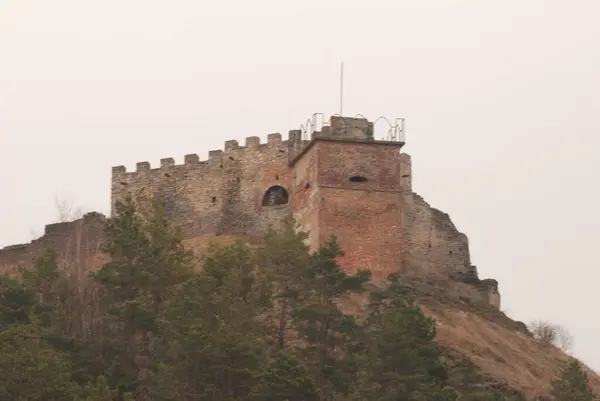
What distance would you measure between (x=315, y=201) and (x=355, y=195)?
132 centimetres

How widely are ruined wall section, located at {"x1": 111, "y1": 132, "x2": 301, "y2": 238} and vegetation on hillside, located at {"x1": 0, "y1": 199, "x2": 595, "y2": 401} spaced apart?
512 centimetres

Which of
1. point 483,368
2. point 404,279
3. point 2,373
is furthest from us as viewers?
point 404,279

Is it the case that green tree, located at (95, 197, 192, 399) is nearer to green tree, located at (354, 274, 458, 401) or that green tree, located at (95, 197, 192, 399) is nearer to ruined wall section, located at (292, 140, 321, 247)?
ruined wall section, located at (292, 140, 321, 247)

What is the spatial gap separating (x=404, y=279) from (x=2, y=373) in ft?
52.4

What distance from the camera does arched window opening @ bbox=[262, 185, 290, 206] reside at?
51.9 metres

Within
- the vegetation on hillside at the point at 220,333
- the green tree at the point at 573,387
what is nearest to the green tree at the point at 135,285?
the vegetation on hillside at the point at 220,333

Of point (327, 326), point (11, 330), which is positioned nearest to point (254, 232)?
point (327, 326)

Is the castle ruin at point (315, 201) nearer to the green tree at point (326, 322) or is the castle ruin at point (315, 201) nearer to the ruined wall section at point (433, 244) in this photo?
the ruined wall section at point (433, 244)

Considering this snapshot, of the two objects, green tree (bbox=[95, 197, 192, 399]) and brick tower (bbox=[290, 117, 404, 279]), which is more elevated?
brick tower (bbox=[290, 117, 404, 279])

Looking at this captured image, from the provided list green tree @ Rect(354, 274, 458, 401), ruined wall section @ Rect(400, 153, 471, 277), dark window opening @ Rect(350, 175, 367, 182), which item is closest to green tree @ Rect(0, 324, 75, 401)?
green tree @ Rect(354, 274, 458, 401)

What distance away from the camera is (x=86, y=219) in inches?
2142

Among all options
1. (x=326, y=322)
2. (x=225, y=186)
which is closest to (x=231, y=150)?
(x=225, y=186)

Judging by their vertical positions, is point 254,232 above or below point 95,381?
above

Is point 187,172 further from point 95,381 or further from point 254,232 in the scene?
point 95,381
